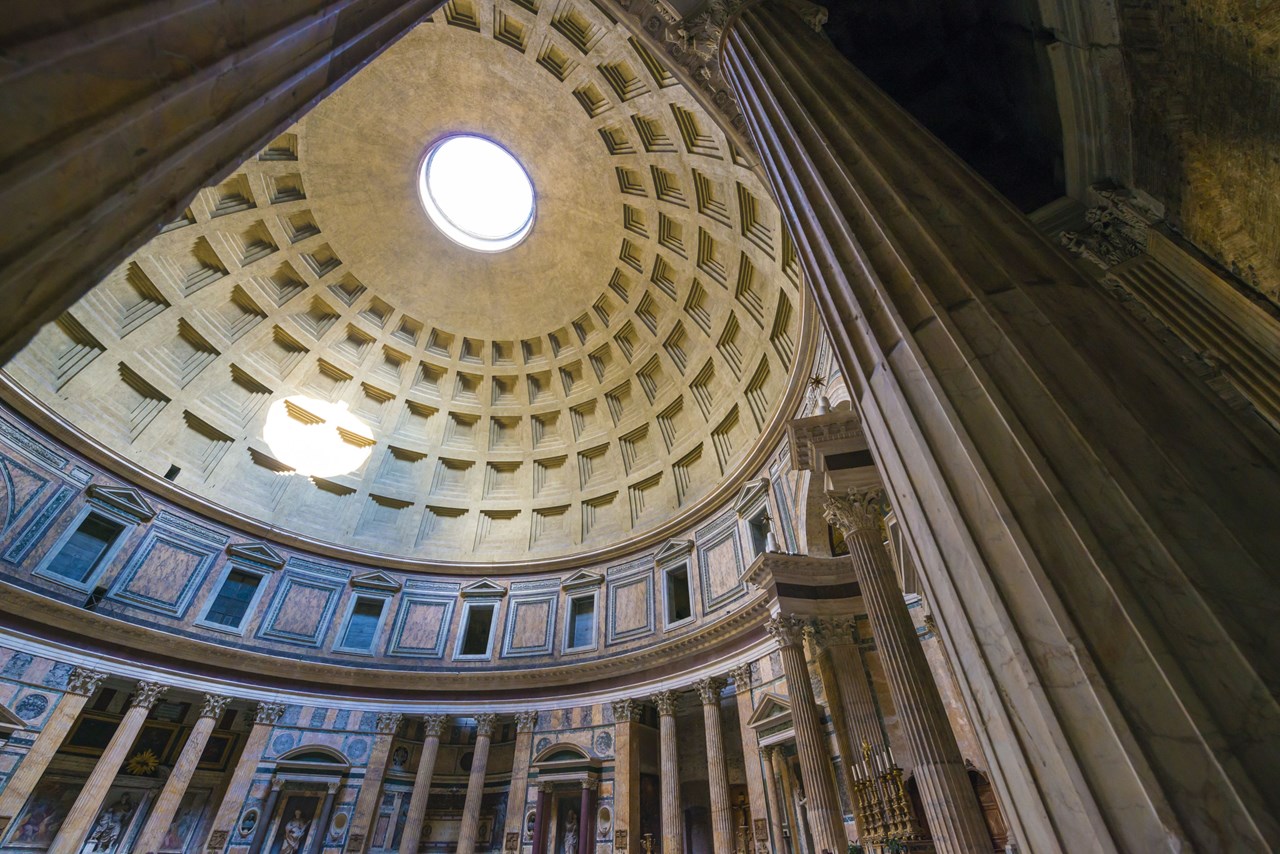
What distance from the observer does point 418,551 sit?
20797 millimetres

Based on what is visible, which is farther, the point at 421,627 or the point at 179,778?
the point at 421,627

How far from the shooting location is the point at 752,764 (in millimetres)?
12148

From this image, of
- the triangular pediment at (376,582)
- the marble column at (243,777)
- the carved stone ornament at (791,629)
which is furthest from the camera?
the triangular pediment at (376,582)

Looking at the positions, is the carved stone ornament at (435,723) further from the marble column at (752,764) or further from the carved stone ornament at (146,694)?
the marble column at (752,764)

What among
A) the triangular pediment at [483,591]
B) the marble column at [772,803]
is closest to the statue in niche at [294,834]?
the triangular pediment at [483,591]

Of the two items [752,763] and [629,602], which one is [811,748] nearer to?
[752,763]

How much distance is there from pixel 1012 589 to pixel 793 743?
11.5 metres

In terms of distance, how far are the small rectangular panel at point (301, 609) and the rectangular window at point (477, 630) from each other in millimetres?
4599

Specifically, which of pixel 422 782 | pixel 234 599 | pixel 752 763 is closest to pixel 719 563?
pixel 752 763

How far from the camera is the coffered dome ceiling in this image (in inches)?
599

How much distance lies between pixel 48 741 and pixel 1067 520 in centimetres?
2008

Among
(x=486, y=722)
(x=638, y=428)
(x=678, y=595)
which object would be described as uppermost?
(x=638, y=428)

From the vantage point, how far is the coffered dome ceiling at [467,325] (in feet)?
49.9

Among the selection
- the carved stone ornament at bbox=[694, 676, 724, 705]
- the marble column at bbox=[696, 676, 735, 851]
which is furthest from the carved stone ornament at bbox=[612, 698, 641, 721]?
the carved stone ornament at bbox=[694, 676, 724, 705]
